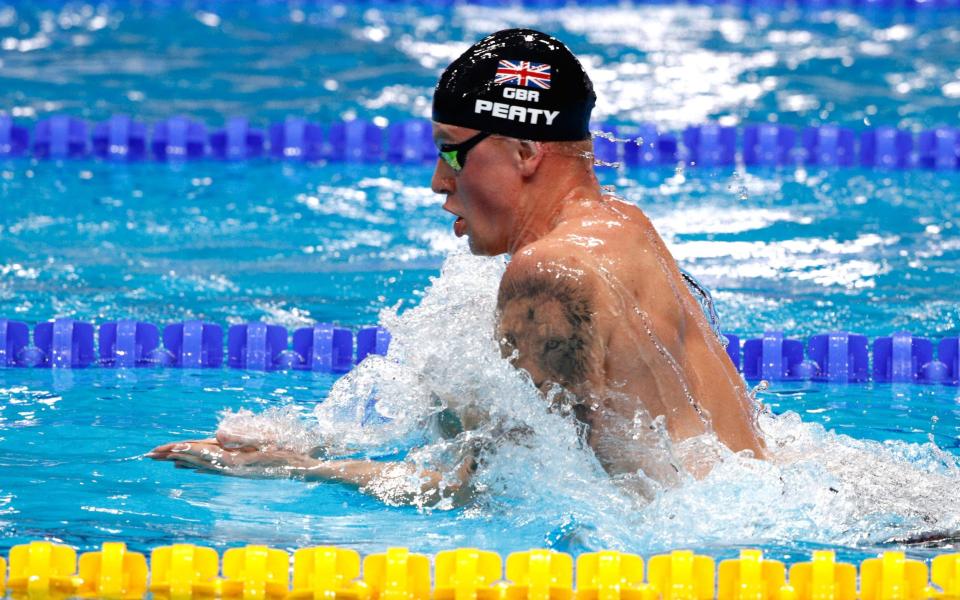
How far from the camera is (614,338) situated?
2.55 meters

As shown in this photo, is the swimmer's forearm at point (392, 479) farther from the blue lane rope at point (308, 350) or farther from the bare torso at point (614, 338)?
the blue lane rope at point (308, 350)

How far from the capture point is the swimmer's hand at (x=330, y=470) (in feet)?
9.41

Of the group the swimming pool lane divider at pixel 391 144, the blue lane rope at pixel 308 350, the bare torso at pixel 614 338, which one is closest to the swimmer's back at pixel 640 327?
the bare torso at pixel 614 338

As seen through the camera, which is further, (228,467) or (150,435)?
(150,435)

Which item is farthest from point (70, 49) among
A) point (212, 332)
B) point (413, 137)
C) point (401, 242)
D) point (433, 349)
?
point (433, 349)

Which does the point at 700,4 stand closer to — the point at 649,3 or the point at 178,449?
the point at 649,3

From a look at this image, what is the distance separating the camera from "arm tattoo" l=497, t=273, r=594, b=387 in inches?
99.5

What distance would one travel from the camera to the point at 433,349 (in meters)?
3.07

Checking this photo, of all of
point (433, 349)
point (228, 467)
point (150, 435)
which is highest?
point (433, 349)

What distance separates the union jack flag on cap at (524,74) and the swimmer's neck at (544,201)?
0.15 meters

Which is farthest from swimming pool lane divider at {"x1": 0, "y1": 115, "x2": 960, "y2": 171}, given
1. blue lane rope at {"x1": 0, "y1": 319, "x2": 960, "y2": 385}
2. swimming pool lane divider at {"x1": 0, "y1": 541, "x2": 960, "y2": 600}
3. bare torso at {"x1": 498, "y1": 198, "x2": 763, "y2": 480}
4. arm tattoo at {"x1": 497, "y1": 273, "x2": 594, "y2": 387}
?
swimming pool lane divider at {"x1": 0, "y1": 541, "x2": 960, "y2": 600}

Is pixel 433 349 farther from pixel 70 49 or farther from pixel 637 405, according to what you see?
pixel 70 49

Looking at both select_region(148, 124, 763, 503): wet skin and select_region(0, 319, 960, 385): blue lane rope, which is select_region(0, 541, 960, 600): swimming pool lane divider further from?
select_region(0, 319, 960, 385): blue lane rope

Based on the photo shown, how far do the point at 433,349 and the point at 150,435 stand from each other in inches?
41.2
